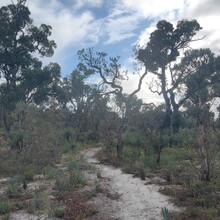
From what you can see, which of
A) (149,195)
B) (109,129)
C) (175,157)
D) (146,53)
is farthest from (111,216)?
(146,53)

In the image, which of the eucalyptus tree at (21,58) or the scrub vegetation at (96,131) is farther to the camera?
the eucalyptus tree at (21,58)

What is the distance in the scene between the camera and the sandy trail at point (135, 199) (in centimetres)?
1306

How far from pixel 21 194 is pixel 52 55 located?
2677 centimetres

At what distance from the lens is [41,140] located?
18938 millimetres

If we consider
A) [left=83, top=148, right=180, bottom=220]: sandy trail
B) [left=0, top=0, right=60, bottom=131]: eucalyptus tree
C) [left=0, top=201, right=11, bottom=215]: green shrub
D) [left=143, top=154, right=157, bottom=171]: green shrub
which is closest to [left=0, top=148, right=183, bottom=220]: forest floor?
[left=83, top=148, right=180, bottom=220]: sandy trail

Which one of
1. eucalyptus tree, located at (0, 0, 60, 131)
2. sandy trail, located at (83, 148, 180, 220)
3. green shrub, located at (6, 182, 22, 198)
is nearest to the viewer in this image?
sandy trail, located at (83, 148, 180, 220)

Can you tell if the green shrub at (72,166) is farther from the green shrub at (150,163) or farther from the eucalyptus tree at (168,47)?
the eucalyptus tree at (168,47)

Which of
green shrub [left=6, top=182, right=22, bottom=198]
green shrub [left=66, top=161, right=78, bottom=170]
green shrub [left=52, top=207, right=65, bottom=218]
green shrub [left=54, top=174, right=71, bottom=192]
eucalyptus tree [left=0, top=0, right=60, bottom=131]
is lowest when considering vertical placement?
green shrub [left=52, top=207, right=65, bottom=218]

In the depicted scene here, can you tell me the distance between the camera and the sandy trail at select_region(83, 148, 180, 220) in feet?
42.8

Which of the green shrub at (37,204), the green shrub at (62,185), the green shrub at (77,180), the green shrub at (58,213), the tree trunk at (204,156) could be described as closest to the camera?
the green shrub at (58,213)

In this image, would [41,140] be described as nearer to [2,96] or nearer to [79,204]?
[79,204]

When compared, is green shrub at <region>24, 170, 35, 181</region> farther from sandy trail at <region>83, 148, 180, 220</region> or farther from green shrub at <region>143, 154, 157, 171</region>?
green shrub at <region>143, 154, 157, 171</region>

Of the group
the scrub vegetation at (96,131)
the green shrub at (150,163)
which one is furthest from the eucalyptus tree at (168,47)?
the green shrub at (150,163)

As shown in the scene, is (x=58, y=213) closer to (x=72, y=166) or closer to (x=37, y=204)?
(x=37, y=204)
